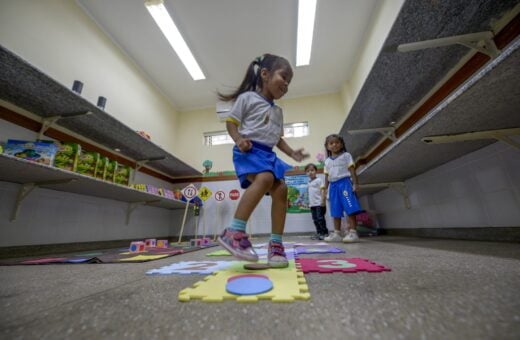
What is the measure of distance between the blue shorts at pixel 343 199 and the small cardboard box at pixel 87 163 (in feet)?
8.22

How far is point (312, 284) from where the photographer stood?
0.60 metres

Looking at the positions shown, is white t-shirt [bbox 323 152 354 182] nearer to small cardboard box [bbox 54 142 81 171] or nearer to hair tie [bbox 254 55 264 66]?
hair tie [bbox 254 55 264 66]

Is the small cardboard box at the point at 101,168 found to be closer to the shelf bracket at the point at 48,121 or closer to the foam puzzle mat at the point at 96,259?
the shelf bracket at the point at 48,121

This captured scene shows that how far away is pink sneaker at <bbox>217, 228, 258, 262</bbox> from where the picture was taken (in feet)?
2.73

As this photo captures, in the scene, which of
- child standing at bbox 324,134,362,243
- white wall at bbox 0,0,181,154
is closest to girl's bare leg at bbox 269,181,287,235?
child standing at bbox 324,134,362,243

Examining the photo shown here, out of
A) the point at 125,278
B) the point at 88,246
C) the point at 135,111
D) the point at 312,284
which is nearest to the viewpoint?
the point at 312,284

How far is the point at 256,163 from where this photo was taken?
3.14 ft

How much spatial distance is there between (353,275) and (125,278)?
2.59 feet

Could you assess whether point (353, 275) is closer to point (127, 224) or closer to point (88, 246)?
point (88, 246)

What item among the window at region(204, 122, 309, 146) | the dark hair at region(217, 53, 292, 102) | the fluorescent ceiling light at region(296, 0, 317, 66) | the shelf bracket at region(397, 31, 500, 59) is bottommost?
the dark hair at region(217, 53, 292, 102)

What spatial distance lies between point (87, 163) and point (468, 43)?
3.22m

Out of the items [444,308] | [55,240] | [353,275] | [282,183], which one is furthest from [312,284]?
[55,240]

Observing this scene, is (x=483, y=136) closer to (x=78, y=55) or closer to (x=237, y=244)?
(x=237, y=244)

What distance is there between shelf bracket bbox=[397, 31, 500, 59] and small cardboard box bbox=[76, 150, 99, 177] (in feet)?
9.13
